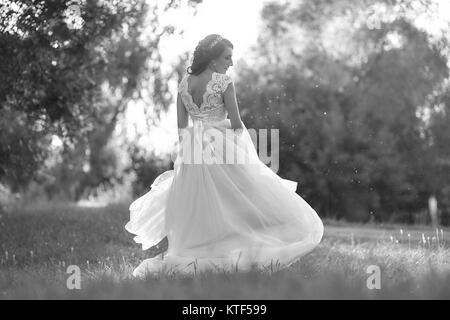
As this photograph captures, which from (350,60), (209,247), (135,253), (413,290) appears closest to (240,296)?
(413,290)

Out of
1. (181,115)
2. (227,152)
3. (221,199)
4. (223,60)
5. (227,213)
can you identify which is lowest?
(227,213)

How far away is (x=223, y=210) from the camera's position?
6105mm

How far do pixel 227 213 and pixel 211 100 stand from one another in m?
1.01

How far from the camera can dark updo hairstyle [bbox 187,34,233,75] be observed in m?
6.26

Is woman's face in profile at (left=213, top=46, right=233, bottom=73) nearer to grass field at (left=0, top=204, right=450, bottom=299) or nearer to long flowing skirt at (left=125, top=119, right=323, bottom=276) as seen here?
long flowing skirt at (left=125, top=119, right=323, bottom=276)

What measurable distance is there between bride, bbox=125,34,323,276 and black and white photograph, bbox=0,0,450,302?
1 cm

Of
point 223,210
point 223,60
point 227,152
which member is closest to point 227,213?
point 223,210

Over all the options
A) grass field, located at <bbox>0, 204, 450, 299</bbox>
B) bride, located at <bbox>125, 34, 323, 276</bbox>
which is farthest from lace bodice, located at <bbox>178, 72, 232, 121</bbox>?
grass field, located at <bbox>0, 204, 450, 299</bbox>

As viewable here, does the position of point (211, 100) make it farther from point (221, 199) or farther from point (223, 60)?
point (221, 199)
